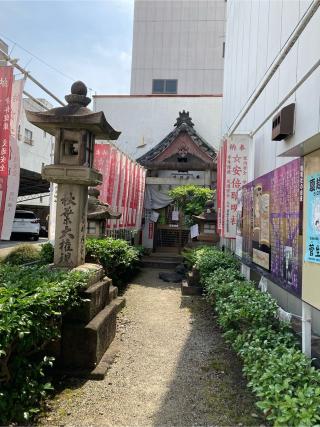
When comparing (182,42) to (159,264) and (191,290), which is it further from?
(191,290)

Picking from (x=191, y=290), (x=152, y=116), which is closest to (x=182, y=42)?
(x=152, y=116)

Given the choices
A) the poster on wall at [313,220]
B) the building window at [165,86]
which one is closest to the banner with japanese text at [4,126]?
the poster on wall at [313,220]

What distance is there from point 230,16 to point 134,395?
1319 cm

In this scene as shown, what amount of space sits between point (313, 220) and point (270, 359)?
1361 mm

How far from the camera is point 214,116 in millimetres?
20234

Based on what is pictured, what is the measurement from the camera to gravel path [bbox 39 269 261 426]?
3869mm

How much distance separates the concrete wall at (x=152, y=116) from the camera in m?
20.2

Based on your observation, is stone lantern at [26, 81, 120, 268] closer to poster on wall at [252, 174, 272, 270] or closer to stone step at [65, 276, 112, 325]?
stone step at [65, 276, 112, 325]

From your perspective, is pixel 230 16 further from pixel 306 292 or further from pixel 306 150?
pixel 306 292

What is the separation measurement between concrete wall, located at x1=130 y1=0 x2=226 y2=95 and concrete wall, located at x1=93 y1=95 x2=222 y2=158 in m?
6.32

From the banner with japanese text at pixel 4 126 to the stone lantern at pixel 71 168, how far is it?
0.85m

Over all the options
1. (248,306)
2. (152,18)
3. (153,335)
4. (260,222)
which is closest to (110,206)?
(153,335)

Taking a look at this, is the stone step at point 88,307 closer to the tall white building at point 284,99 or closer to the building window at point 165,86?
the tall white building at point 284,99

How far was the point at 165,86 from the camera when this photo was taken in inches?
1038
